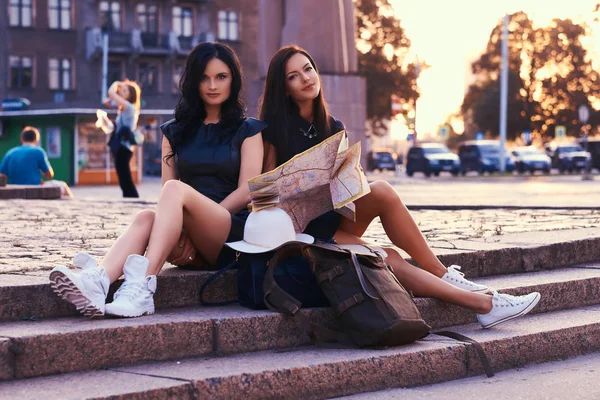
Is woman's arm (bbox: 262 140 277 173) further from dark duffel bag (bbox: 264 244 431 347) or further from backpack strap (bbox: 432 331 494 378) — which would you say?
backpack strap (bbox: 432 331 494 378)

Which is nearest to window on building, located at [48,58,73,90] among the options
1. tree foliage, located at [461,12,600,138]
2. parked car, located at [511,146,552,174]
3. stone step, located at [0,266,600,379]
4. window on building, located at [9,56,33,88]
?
window on building, located at [9,56,33,88]

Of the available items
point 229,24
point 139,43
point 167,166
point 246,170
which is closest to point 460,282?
point 246,170

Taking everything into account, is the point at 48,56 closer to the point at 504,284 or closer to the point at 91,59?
the point at 91,59

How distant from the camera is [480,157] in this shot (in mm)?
50969

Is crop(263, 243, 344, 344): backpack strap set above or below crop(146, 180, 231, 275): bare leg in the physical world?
below

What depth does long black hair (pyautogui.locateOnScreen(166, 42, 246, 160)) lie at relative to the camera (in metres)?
5.97

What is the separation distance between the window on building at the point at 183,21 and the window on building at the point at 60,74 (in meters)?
5.76

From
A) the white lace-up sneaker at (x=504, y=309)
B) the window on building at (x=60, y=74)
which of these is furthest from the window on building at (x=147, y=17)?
the white lace-up sneaker at (x=504, y=309)

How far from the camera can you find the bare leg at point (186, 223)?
205 inches

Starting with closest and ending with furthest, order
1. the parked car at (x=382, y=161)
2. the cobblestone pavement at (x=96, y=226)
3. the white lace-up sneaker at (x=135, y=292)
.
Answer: the white lace-up sneaker at (x=135, y=292) → the cobblestone pavement at (x=96, y=226) → the parked car at (x=382, y=161)

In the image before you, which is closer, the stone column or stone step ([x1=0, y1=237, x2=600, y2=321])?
stone step ([x1=0, y1=237, x2=600, y2=321])

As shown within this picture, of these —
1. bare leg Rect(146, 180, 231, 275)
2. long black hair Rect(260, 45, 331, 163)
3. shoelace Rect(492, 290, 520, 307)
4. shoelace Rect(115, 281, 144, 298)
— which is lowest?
shoelace Rect(492, 290, 520, 307)

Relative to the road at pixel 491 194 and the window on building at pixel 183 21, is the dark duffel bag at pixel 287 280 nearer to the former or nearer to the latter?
the road at pixel 491 194

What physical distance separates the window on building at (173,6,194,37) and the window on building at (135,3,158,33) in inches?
39.5
